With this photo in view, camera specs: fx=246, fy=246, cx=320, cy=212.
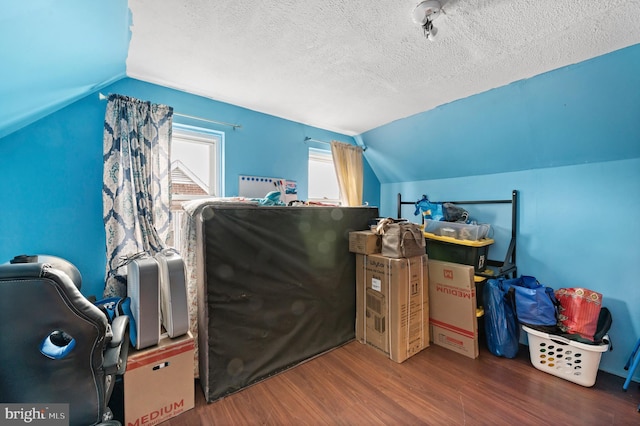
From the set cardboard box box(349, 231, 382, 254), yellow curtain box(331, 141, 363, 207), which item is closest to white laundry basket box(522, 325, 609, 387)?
cardboard box box(349, 231, 382, 254)

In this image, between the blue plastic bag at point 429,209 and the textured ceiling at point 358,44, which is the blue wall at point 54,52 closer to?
the textured ceiling at point 358,44

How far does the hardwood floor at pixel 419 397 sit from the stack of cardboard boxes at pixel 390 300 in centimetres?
17

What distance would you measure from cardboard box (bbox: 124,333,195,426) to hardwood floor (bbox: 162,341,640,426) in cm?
8

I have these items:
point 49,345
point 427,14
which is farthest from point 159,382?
point 427,14

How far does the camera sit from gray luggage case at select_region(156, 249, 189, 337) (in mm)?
1506

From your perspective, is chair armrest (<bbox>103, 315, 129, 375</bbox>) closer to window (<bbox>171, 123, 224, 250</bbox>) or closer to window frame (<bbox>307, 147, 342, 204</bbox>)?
window (<bbox>171, 123, 224, 250</bbox>)

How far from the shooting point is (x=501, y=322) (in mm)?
2066

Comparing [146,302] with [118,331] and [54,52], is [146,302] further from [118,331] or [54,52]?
[54,52]

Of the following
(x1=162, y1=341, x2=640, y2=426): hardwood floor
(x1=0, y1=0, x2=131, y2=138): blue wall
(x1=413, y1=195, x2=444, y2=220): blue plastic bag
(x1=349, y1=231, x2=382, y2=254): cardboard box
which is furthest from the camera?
(x1=413, y1=195, x2=444, y2=220): blue plastic bag

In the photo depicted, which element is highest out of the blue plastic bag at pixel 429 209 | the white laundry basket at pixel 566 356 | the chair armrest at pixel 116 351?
the blue plastic bag at pixel 429 209

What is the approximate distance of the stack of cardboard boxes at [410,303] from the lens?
2027mm

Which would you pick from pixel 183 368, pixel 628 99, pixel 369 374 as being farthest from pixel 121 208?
pixel 628 99

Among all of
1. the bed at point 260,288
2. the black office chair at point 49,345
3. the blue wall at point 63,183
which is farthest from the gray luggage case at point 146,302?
the blue wall at point 63,183

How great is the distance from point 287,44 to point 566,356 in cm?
295
